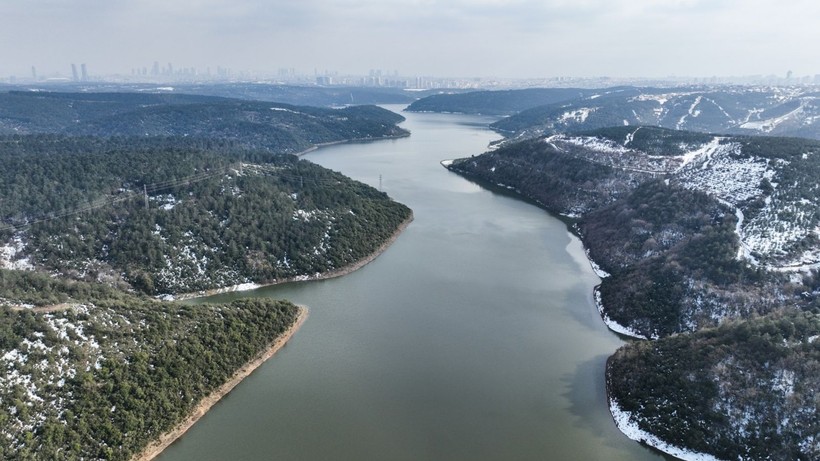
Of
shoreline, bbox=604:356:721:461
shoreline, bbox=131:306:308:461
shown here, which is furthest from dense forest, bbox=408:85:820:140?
shoreline, bbox=604:356:721:461

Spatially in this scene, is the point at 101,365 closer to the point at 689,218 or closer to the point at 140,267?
the point at 140,267

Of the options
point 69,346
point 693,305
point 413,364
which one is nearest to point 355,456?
point 413,364

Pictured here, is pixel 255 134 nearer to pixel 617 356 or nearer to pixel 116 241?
pixel 116 241

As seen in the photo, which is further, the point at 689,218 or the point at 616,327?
the point at 689,218

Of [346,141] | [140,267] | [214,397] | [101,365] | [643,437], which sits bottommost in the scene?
[643,437]

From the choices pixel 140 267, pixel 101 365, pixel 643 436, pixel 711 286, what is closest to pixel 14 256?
pixel 140 267

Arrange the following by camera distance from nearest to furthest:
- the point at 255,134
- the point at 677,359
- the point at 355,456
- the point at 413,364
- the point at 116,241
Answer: the point at 355,456, the point at 677,359, the point at 413,364, the point at 116,241, the point at 255,134

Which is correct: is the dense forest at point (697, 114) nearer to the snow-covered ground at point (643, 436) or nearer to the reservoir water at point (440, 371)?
the reservoir water at point (440, 371)
